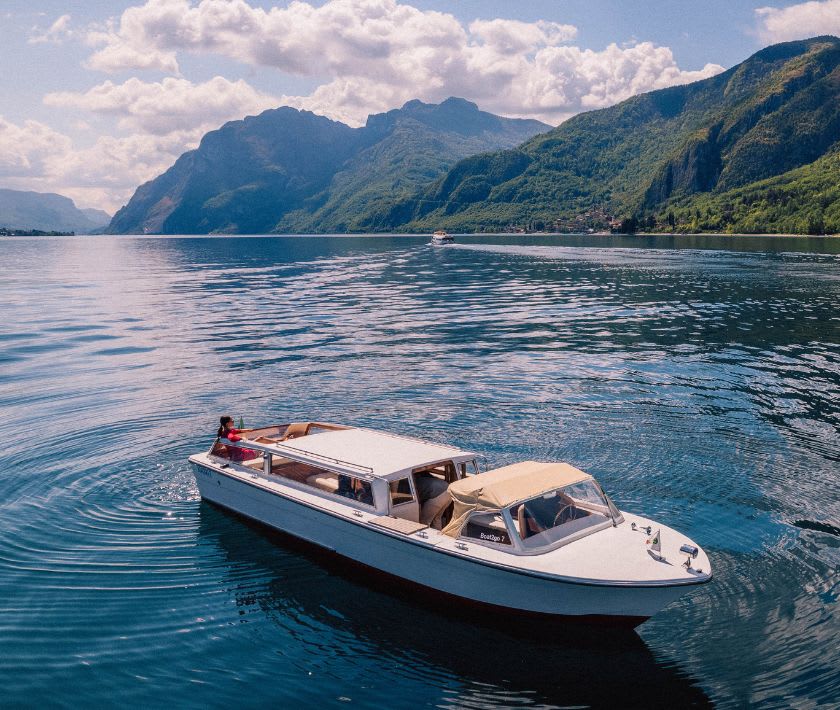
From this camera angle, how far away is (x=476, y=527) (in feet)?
51.7

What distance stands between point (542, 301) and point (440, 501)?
58378mm

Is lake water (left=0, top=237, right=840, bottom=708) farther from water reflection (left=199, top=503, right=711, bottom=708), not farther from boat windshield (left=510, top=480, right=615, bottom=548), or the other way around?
boat windshield (left=510, top=480, right=615, bottom=548)

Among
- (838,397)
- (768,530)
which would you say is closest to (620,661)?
(768,530)

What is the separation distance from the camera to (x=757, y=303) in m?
67.0

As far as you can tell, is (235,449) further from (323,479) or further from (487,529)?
(487,529)

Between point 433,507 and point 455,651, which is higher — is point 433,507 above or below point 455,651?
above

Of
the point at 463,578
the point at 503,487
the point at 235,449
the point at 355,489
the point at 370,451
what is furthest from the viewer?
the point at 235,449

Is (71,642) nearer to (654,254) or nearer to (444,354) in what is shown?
(444,354)

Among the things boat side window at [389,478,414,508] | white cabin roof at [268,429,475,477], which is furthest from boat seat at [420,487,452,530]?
white cabin roof at [268,429,475,477]

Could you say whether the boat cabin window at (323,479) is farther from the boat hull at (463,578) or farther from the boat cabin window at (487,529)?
the boat cabin window at (487,529)

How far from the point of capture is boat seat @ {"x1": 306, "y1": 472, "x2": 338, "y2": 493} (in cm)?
1888

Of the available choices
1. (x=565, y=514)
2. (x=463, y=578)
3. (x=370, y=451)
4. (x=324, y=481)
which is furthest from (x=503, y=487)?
(x=324, y=481)

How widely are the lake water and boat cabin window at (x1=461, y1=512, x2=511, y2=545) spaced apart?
2.18m

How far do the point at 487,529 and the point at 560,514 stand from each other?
186 cm
